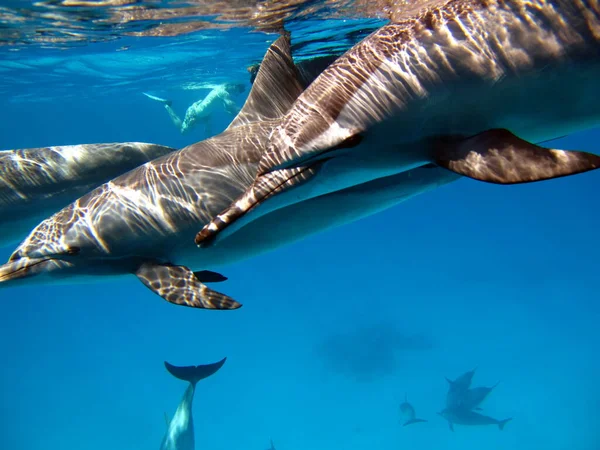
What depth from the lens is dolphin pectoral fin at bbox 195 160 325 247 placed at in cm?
283

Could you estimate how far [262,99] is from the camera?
20.4ft

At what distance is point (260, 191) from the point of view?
9.36ft

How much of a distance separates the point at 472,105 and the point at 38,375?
43.8 m

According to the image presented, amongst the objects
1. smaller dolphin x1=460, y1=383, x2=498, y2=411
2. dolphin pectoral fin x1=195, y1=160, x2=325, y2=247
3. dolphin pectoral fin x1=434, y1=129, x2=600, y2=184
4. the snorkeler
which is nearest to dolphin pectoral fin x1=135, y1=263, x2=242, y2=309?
dolphin pectoral fin x1=195, y1=160, x2=325, y2=247

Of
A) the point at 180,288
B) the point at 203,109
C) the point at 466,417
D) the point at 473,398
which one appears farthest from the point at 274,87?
the point at 466,417

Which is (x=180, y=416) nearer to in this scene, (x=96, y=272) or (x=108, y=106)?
(x=96, y=272)

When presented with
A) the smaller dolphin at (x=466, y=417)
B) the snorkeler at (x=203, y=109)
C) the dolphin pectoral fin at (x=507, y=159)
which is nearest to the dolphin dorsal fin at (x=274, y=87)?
the dolphin pectoral fin at (x=507, y=159)

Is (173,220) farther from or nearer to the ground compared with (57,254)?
farther from the ground

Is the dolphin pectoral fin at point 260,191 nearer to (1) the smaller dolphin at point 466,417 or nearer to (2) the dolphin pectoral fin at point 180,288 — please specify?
(2) the dolphin pectoral fin at point 180,288

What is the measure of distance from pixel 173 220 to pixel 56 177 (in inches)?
126

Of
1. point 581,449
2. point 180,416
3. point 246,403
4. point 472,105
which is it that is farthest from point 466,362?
point 472,105

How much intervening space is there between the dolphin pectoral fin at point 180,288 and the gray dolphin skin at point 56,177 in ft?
8.85

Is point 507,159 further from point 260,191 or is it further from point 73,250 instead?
point 73,250

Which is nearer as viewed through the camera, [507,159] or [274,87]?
[507,159]
